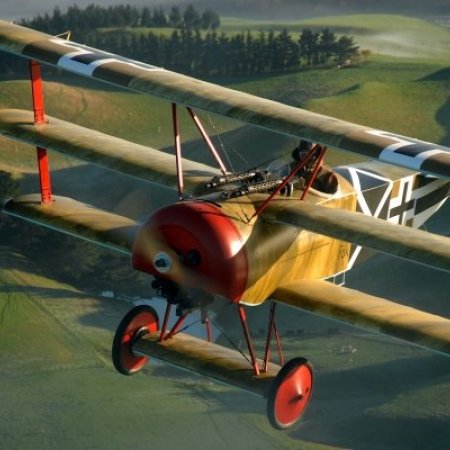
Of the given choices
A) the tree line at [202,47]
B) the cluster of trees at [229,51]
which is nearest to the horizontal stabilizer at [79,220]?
the tree line at [202,47]

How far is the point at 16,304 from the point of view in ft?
259

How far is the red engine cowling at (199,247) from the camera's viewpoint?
24.5 meters

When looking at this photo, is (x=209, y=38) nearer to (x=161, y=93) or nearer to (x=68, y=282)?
(x=68, y=282)

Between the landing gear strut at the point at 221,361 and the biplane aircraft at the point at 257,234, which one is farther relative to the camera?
the landing gear strut at the point at 221,361

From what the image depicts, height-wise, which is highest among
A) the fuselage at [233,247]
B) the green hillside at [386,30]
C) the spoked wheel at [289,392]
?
the fuselage at [233,247]

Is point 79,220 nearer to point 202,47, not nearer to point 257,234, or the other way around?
point 257,234

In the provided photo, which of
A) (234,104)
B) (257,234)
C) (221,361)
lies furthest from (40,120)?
(221,361)

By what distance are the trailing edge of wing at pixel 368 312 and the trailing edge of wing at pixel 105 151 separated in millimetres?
4098

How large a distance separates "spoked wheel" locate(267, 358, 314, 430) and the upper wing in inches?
180

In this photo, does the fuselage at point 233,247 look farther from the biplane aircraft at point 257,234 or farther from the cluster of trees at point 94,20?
the cluster of trees at point 94,20

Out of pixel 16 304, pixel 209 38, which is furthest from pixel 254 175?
pixel 209 38

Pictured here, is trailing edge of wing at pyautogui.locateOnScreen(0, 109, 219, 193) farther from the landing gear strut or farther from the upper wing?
the landing gear strut

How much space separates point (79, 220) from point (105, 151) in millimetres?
1798

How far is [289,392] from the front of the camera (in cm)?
2600
